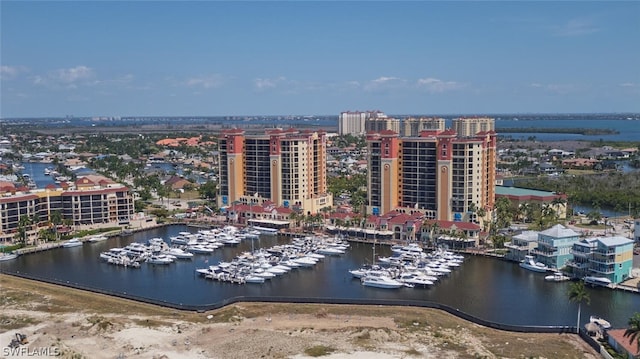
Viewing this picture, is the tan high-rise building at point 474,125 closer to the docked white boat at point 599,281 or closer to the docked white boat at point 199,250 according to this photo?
the docked white boat at point 199,250

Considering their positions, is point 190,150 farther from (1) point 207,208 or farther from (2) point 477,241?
(2) point 477,241

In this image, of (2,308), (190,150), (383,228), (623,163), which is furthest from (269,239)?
(190,150)

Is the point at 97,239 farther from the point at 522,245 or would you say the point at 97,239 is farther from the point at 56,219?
the point at 522,245

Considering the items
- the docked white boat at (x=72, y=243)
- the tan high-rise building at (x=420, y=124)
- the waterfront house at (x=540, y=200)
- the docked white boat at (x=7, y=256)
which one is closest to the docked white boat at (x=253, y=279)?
the docked white boat at (x=72, y=243)

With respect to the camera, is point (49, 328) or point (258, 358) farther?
point (49, 328)

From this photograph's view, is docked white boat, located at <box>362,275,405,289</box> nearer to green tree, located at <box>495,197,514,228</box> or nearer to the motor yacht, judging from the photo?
green tree, located at <box>495,197,514,228</box>

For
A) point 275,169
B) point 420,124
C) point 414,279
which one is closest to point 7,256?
point 275,169
